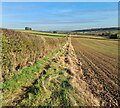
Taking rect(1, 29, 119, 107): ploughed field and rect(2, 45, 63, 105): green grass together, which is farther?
rect(2, 45, 63, 105): green grass

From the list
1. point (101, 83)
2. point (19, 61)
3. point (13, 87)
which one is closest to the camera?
point (13, 87)

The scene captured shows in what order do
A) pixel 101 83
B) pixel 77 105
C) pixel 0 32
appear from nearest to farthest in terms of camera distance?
pixel 77 105, pixel 101 83, pixel 0 32

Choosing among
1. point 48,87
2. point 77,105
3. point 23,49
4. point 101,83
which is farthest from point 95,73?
point 77,105

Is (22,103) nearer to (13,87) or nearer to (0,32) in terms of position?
(13,87)

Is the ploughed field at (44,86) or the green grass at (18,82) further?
the green grass at (18,82)

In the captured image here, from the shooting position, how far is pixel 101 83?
13.6 m

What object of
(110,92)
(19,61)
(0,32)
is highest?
(0,32)

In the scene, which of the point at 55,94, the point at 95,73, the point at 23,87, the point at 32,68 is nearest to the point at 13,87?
the point at 23,87

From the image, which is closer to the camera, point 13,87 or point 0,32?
point 13,87

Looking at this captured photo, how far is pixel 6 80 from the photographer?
41.7 feet

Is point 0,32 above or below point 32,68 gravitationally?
above

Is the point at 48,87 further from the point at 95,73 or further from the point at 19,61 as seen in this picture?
the point at 95,73

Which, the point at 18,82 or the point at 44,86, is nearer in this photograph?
the point at 44,86

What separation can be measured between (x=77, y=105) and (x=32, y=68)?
318 inches
